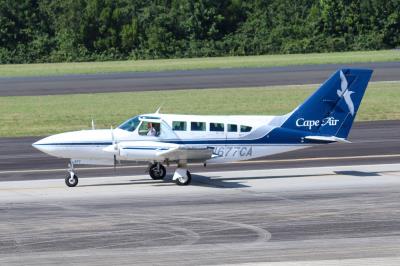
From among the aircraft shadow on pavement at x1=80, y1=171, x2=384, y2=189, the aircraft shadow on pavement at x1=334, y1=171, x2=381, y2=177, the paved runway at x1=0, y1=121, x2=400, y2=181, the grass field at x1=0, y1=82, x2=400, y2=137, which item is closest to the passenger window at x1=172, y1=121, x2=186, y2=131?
the aircraft shadow on pavement at x1=80, y1=171, x2=384, y2=189

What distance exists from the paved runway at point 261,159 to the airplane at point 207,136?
258cm

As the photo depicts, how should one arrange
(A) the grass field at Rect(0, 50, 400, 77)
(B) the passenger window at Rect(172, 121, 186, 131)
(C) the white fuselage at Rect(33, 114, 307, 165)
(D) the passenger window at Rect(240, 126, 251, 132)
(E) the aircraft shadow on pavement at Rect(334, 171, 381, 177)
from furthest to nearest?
(A) the grass field at Rect(0, 50, 400, 77)
(E) the aircraft shadow on pavement at Rect(334, 171, 381, 177)
(D) the passenger window at Rect(240, 126, 251, 132)
(B) the passenger window at Rect(172, 121, 186, 131)
(C) the white fuselage at Rect(33, 114, 307, 165)

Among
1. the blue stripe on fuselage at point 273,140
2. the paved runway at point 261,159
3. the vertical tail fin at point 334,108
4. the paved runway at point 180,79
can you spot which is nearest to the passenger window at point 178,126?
the blue stripe on fuselage at point 273,140

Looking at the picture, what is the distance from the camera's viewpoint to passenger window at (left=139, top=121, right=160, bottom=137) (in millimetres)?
26219

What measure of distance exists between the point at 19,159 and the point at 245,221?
13648 millimetres

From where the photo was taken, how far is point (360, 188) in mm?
25047

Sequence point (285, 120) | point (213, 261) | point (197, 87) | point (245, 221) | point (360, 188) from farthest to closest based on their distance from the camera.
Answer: point (197, 87) → point (285, 120) → point (360, 188) → point (245, 221) → point (213, 261)

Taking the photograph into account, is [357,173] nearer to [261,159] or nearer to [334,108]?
[334,108]

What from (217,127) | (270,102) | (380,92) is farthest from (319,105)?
(380,92)

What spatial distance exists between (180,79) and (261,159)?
34225 millimetres

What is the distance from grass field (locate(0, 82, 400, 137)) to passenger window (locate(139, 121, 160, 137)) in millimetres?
14149

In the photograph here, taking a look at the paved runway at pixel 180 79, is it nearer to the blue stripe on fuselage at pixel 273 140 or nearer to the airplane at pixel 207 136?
the airplane at pixel 207 136

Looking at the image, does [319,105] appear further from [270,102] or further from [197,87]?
[197,87]

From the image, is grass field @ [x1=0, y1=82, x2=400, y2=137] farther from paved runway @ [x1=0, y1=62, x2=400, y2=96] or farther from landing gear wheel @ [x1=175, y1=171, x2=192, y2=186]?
landing gear wheel @ [x1=175, y1=171, x2=192, y2=186]
